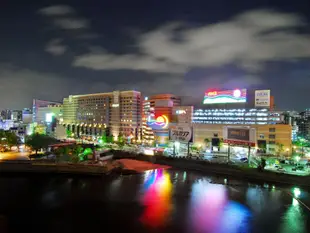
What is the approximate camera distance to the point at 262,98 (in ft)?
95.1

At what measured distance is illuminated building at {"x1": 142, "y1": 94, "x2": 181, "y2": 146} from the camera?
36438mm

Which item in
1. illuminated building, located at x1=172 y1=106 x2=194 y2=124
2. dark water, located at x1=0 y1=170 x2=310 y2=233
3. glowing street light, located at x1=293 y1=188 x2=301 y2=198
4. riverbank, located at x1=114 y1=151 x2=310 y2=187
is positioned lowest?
dark water, located at x1=0 y1=170 x2=310 y2=233

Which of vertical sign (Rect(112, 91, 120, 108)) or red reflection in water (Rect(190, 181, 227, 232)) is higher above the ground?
vertical sign (Rect(112, 91, 120, 108))

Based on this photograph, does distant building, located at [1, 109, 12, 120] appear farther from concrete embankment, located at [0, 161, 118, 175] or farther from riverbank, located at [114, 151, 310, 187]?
riverbank, located at [114, 151, 310, 187]

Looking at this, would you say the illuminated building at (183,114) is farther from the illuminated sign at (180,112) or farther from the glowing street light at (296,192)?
the glowing street light at (296,192)

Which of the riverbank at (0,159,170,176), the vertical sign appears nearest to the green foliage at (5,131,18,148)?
the riverbank at (0,159,170,176)

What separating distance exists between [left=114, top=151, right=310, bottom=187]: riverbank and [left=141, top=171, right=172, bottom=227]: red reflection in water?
366cm

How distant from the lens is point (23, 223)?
35.1ft

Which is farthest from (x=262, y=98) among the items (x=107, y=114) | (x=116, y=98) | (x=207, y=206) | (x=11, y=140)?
(x=11, y=140)

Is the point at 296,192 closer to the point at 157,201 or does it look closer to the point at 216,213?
the point at 216,213

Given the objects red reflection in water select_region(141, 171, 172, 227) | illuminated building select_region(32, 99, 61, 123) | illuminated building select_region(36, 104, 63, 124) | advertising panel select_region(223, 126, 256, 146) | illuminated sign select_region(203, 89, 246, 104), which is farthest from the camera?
illuminated building select_region(32, 99, 61, 123)

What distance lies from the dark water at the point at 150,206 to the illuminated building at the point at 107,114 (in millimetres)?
24795

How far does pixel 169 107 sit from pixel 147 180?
2214 centimetres

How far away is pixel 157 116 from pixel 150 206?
26.7m
